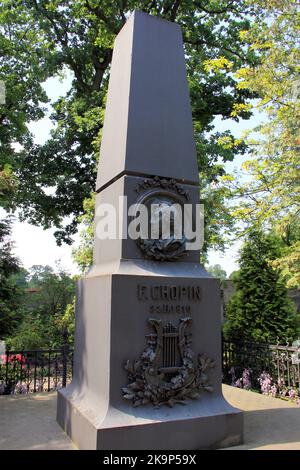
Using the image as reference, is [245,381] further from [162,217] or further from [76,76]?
[76,76]

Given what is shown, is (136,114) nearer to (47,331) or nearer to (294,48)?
(294,48)

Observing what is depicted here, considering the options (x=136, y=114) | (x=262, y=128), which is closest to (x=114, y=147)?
(x=136, y=114)

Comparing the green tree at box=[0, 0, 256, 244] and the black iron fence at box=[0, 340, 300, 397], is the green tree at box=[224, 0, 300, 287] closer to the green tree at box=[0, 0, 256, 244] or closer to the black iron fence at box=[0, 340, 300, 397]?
the black iron fence at box=[0, 340, 300, 397]

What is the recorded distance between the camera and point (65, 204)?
1722 centimetres

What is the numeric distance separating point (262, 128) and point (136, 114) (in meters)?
5.12

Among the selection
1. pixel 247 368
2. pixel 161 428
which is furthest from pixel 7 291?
pixel 161 428

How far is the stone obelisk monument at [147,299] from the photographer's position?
418cm

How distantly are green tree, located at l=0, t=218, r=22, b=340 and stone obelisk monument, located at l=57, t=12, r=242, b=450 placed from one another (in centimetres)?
606

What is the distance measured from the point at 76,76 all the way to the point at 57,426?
1533 cm

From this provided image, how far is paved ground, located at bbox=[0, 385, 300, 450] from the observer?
4.36 m

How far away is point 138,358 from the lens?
14.1ft

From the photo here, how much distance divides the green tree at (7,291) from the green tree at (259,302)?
19.0ft

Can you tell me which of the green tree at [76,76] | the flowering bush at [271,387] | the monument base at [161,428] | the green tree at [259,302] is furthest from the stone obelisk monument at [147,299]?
the green tree at [76,76]

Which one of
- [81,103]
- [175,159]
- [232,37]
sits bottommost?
[175,159]
